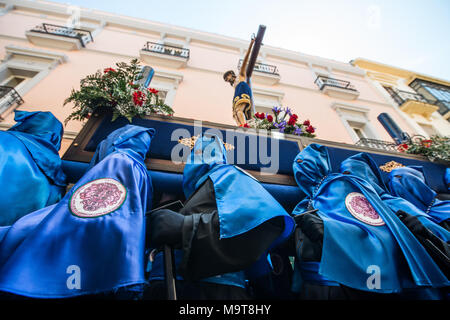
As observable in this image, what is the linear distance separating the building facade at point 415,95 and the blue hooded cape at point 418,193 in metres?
7.71

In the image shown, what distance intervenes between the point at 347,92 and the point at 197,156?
31.8 feet

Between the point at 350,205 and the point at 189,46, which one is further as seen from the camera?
the point at 189,46

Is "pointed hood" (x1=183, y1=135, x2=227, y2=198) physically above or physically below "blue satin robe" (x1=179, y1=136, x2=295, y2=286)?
above

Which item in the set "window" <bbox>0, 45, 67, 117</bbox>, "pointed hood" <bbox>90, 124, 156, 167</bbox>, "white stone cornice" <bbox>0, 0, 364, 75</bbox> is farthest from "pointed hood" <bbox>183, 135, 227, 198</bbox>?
"white stone cornice" <bbox>0, 0, 364, 75</bbox>

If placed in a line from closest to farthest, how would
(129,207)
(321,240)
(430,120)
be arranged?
(129,207)
(321,240)
(430,120)

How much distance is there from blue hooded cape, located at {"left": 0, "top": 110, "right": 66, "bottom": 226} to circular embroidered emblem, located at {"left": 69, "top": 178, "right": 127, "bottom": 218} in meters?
0.83

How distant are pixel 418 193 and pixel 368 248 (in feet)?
5.63

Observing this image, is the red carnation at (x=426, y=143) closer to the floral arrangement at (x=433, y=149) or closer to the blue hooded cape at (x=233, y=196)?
the floral arrangement at (x=433, y=149)

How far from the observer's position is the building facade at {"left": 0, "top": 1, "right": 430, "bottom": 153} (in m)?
5.58

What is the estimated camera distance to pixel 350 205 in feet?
5.65

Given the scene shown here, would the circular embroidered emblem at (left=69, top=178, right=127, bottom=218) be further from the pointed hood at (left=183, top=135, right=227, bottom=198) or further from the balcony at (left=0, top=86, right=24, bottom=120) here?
the balcony at (left=0, top=86, right=24, bottom=120)

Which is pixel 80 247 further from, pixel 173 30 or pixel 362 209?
pixel 173 30

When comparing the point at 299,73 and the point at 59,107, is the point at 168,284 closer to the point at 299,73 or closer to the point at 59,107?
the point at 59,107

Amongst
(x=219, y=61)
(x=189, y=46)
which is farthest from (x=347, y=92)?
(x=189, y=46)
